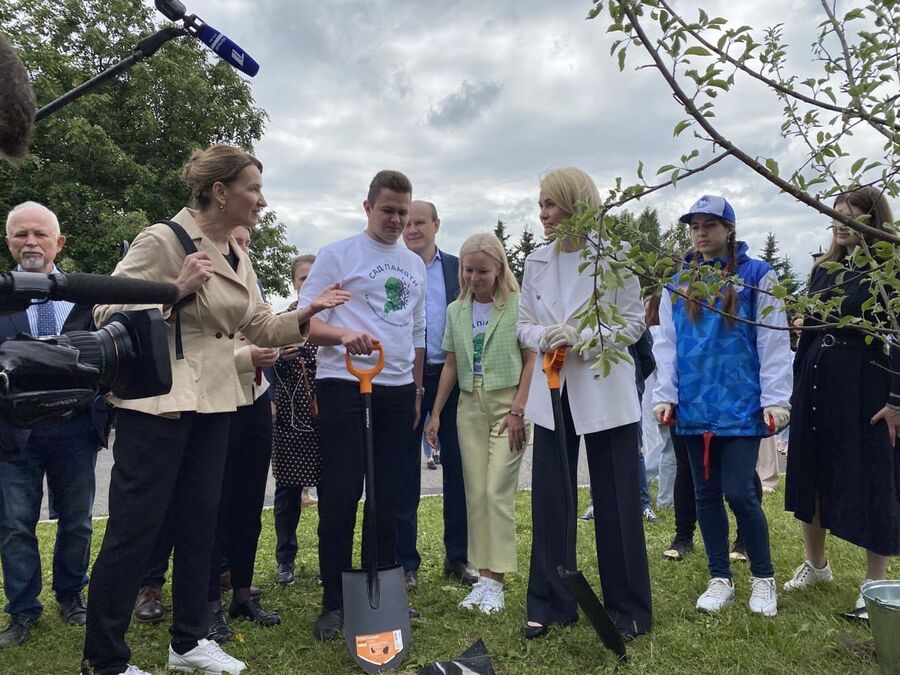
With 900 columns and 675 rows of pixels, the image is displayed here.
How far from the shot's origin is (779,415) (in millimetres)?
3553

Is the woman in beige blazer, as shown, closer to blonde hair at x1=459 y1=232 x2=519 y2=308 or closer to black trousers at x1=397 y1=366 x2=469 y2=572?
blonde hair at x1=459 y1=232 x2=519 y2=308

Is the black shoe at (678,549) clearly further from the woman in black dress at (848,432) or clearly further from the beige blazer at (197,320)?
the beige blazer at (197,320)

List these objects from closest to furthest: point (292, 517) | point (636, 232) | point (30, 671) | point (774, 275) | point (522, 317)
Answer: point (636, 232) → point (30, 671) → point (774, 275) → point (522, 317) → point (292, 517)

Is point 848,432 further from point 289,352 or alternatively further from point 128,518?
point 128,518

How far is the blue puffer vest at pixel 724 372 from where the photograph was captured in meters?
3.68

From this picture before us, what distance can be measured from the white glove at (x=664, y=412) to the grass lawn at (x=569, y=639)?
0.95 m

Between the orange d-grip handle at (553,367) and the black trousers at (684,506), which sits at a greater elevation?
the orange d-grip handle at (553,367)

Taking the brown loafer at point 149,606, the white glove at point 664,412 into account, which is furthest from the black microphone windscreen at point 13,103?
the white glove at point 664,412

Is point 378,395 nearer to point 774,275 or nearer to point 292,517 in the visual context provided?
point 292,517

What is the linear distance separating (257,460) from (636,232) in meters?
2.53

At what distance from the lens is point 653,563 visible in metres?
4.67

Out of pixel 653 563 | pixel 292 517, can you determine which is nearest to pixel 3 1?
pixel 292 517

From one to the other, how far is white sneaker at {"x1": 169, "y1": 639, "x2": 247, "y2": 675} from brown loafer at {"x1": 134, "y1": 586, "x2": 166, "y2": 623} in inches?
27.2

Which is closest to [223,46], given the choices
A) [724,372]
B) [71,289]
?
[71,289]
